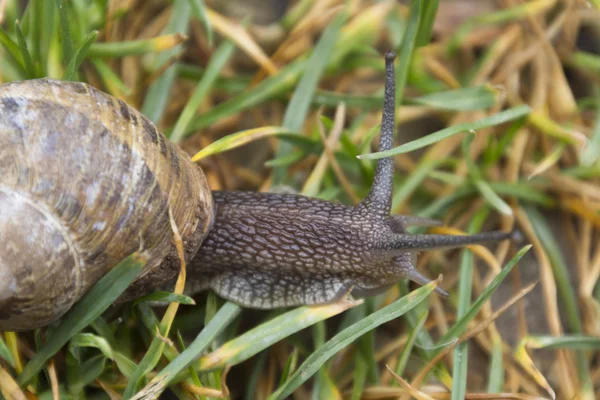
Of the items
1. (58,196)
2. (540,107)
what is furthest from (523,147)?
(58,196)

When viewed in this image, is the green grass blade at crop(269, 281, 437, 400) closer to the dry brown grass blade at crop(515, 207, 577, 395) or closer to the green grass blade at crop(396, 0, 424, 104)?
the dry brown grass blade at crop(515, 207, 577, 395)

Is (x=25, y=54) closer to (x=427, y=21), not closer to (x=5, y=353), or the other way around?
(x=5, y=353)

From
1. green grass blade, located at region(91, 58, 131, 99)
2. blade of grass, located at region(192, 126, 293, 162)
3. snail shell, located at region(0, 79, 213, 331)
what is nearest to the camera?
snail shell, located at region(0, 79, 213, 331)

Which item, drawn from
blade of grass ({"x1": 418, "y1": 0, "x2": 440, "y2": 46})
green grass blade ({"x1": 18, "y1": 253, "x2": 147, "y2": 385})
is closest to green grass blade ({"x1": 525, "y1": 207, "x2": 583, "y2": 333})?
blade of grass ({"x1": 418, "y1": 0, "x2": 440, "y2": 46})

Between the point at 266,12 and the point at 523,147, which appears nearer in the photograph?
the point at 523,147

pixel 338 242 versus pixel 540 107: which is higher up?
pixel 540 107

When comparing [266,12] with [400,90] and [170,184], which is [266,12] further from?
[170,184]

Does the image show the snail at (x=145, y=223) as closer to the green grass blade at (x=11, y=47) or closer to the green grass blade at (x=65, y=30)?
the green grass blade at (x=65, y=30)
